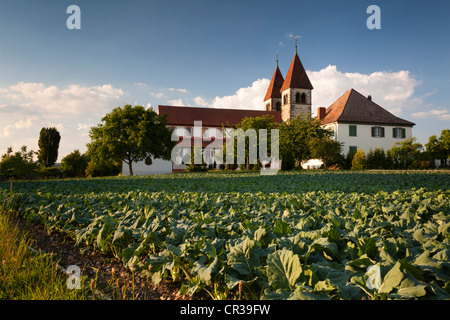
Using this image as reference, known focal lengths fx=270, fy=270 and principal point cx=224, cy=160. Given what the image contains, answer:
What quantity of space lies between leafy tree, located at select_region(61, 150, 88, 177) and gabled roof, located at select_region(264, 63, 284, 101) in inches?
1560

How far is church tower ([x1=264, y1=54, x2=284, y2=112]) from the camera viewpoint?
5934cm

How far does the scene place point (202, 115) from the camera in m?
52.9

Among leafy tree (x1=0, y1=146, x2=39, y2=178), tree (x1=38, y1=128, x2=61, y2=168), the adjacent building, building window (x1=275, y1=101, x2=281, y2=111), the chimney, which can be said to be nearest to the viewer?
leafy tree (x1=0, y1=146, x2=39, y2=178)

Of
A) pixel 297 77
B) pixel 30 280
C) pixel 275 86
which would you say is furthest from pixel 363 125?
pixel 30 280

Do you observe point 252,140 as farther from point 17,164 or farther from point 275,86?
point 275,86

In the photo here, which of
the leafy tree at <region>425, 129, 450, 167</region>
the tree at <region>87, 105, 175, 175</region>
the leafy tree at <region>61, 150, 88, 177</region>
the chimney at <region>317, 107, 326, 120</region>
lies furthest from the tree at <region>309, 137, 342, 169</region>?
the leafy tree at <region>61, 150, 88, 177</region>

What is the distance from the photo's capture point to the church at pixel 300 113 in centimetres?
4153

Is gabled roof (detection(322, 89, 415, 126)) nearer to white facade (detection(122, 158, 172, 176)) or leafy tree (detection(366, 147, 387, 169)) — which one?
leafy tree (detection(366, 147, 387, 169))

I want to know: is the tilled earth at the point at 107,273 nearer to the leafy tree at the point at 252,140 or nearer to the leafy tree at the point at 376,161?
the leafy tree at the point at 252,140

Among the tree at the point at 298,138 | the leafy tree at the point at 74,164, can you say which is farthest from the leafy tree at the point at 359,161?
the leafy tree at the point at 74,164

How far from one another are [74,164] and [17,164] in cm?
1193
